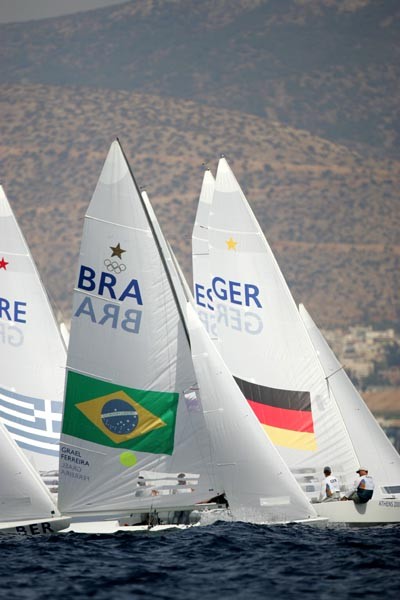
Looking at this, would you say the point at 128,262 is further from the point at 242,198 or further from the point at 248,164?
the point at 248,164

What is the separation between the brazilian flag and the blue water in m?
1.61

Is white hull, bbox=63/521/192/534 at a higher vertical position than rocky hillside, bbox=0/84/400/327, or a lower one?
lower

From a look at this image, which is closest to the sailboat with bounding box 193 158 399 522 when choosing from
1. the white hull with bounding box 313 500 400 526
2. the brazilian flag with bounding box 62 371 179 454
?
the white hull with bounding box 313 500 400 526

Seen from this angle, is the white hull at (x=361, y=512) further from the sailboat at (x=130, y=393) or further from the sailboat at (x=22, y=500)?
the sailboat at (x=22, y=500)

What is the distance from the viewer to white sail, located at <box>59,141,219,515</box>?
22.6 meters

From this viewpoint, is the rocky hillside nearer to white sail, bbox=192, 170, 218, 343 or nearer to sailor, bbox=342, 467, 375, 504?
white sail, bbox=192, 170, 218, 343

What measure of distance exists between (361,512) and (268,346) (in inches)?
178

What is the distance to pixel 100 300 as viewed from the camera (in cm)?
2269


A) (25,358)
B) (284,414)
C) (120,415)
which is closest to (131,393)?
(120,415)

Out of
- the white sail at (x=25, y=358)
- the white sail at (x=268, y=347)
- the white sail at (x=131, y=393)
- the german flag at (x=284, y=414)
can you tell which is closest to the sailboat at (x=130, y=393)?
the white sail at (x=131, y=393)

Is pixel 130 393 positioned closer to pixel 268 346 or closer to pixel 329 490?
pixel 329 490

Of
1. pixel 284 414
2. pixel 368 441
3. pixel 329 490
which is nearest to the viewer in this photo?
pixel 329 490

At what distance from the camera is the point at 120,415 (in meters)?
22.9

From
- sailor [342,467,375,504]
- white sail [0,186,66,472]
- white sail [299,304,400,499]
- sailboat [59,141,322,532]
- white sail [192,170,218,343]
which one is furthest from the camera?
white sail [192,170,218,343]
